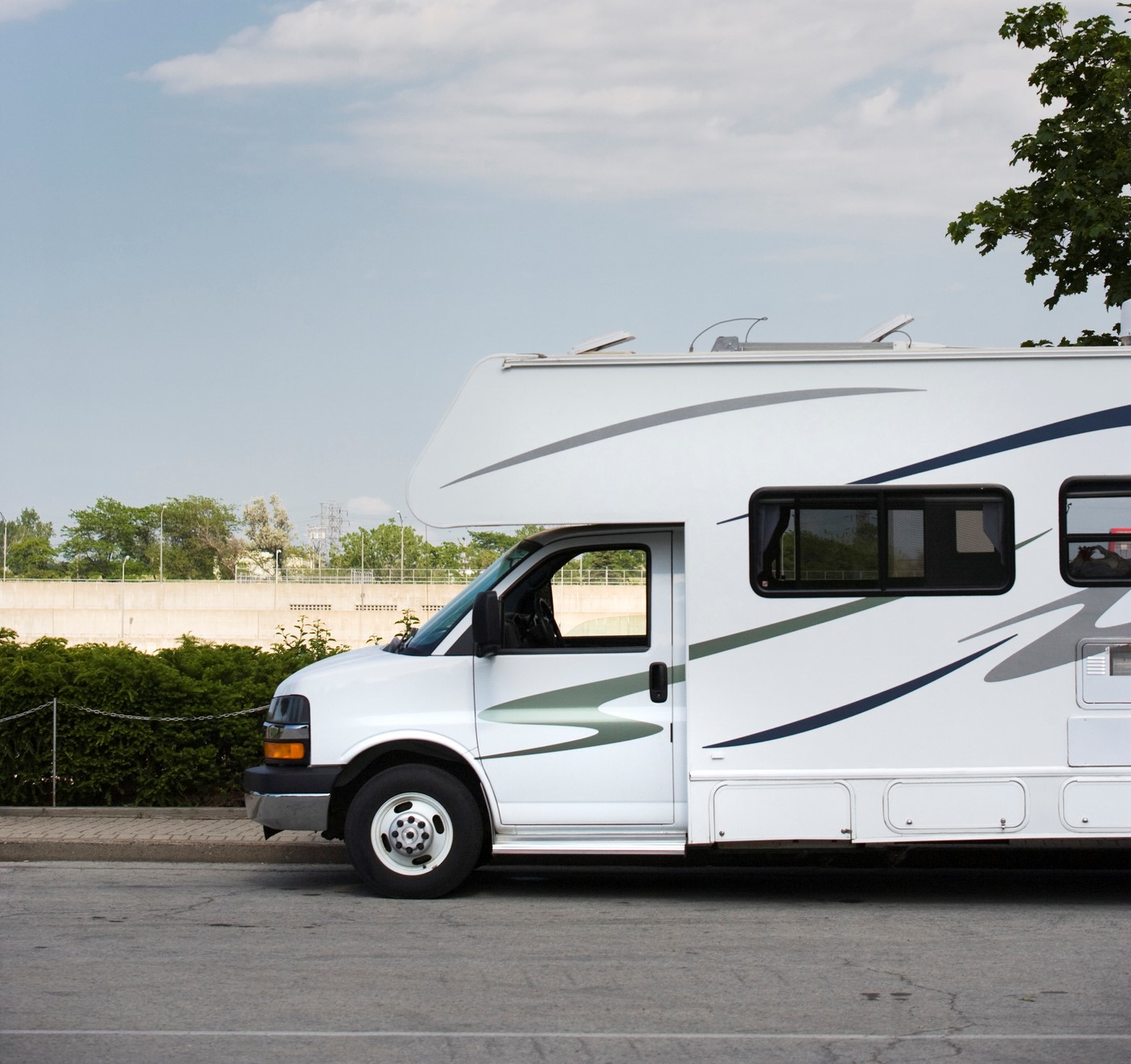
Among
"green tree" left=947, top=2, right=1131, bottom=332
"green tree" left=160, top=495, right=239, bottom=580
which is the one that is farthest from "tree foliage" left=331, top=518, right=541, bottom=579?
"green tree" left=947, top=2, right=1131, bottom=332

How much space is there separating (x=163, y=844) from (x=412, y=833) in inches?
106

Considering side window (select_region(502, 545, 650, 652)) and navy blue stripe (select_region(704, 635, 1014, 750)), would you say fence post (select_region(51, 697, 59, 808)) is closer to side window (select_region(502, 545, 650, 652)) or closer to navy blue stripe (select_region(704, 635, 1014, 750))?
side window (select_region(502, 545, 650, 652))

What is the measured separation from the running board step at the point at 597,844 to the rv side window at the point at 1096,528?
113 inches

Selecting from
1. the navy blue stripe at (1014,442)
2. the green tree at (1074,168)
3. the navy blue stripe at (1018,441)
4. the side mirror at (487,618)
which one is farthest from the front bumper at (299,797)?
the green tree at (1074,168)

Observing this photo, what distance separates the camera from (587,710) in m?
8.49

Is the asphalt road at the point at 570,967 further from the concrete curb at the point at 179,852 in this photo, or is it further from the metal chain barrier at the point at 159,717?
the metal chain barrier at the point at 159,717

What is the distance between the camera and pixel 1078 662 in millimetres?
8312

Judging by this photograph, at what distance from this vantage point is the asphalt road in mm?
5555

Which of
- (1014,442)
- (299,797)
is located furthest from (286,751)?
(1014,442)

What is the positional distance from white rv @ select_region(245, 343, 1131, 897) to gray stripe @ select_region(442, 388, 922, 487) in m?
0.02

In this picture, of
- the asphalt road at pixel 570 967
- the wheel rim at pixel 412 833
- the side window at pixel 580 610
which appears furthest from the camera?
the side window at pixel 580 610

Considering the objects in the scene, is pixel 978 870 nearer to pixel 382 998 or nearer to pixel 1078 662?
pixel 1078 662

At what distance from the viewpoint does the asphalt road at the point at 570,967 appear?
5555 mm

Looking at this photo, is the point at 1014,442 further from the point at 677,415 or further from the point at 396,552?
the point at 396,552
